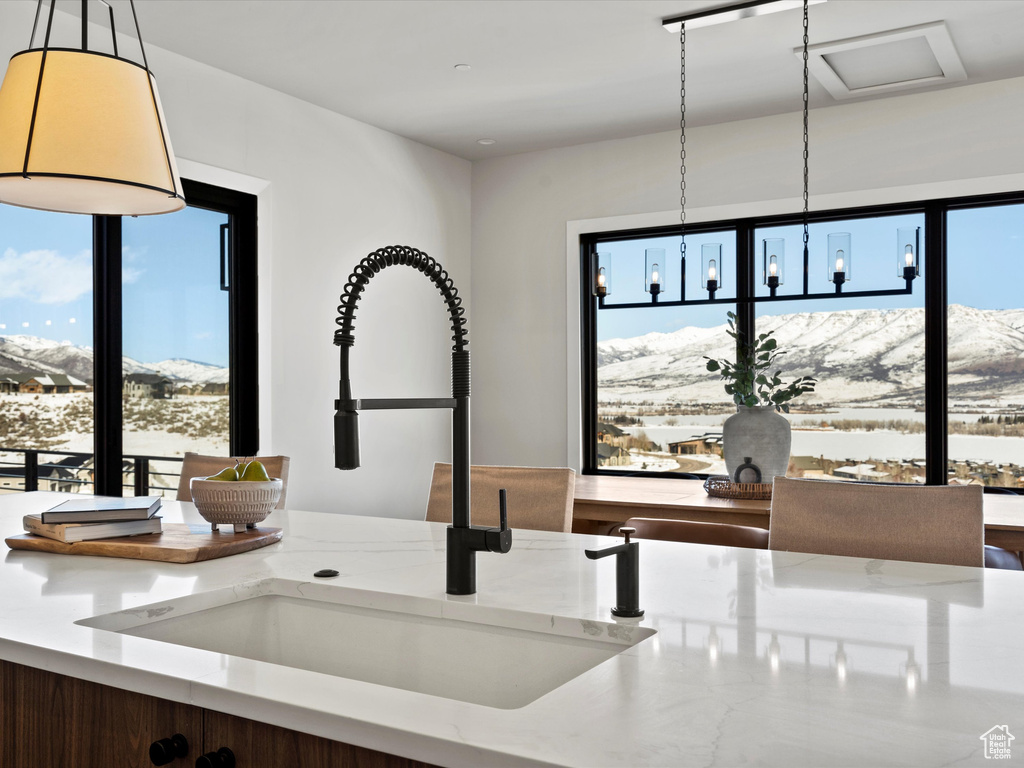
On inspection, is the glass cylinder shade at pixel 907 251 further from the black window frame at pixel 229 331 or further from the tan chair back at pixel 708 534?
the black window frame at pixel 229 331

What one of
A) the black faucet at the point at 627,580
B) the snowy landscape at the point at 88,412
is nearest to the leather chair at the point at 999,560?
the black faucet at the point at 627,580

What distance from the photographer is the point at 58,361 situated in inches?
129

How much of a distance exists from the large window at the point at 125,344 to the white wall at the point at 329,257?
6.1 inches

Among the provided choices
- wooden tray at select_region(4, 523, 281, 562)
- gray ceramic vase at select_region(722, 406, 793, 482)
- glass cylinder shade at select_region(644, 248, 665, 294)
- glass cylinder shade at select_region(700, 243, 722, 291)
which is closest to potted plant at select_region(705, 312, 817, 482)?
gray ceramic vase at select_region(722, 406, 793, 482)

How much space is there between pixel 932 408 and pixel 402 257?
146 inches

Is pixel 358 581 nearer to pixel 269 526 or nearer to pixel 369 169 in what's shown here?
pixel 269 526

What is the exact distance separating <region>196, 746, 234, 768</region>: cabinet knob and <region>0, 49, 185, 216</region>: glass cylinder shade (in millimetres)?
1035

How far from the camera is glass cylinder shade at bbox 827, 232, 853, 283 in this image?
3104 mm

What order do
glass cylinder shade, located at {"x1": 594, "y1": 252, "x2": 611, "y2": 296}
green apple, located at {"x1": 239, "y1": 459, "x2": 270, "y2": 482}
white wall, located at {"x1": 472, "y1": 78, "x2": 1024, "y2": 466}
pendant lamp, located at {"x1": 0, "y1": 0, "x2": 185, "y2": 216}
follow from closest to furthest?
1. pendant lamp, located at {"x1": 0, "y1": 0, "x2": 185, "y2": 216}
2. green apple, located at {"x1": 239, "y1": 459, "x2": 270, "y2": 482}
3. glass cylinder shade, located at {"x1": 594, "y1": 252, "x2": 611, "y2": 296}
4. white wall, located at {"x1": 472, "y1": 78, "x2": 1024, "y2": 466}

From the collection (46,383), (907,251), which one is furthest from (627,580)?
(46,383)

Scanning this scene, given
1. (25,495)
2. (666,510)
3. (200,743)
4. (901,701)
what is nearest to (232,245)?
(25,495)

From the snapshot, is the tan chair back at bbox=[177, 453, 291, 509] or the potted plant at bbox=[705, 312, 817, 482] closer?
the tan chair back at bbox=[177, 453, 291, 509]

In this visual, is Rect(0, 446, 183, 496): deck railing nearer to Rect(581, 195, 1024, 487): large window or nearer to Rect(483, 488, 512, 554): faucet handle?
Rect(581, 195, 1024, 487): large window

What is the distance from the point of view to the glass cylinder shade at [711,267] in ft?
11.4
